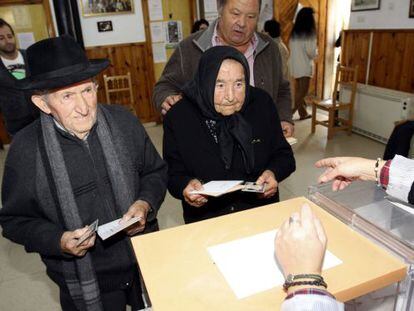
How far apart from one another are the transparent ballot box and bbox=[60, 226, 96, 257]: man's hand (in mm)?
812

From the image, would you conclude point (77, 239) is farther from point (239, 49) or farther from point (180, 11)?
point (180, 11)

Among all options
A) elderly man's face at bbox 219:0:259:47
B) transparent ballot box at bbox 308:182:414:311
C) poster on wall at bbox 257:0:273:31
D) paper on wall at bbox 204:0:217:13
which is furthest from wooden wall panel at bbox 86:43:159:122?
transparent ballot box at bbox 308:182:414:311

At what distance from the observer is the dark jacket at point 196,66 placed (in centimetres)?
207

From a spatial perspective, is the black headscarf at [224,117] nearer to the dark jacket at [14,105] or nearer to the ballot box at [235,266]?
the ballot box at [235,266]

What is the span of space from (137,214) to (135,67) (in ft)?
16.3

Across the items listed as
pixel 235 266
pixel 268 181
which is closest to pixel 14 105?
pixel 268 181

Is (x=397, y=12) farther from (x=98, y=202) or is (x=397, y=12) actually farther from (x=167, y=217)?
(x=98, y=202)

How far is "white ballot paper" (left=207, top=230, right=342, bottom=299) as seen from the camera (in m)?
0.77

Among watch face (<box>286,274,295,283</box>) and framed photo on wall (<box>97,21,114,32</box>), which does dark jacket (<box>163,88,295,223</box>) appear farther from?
framed photo on wall (<box>97,21,114,32</box>)

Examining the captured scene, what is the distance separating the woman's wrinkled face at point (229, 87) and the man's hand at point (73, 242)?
2.56ft

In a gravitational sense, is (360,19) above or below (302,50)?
above

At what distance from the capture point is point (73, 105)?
128cm

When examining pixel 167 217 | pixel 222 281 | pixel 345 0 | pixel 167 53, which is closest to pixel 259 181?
pixel 222 281

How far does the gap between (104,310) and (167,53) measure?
16.7ft
